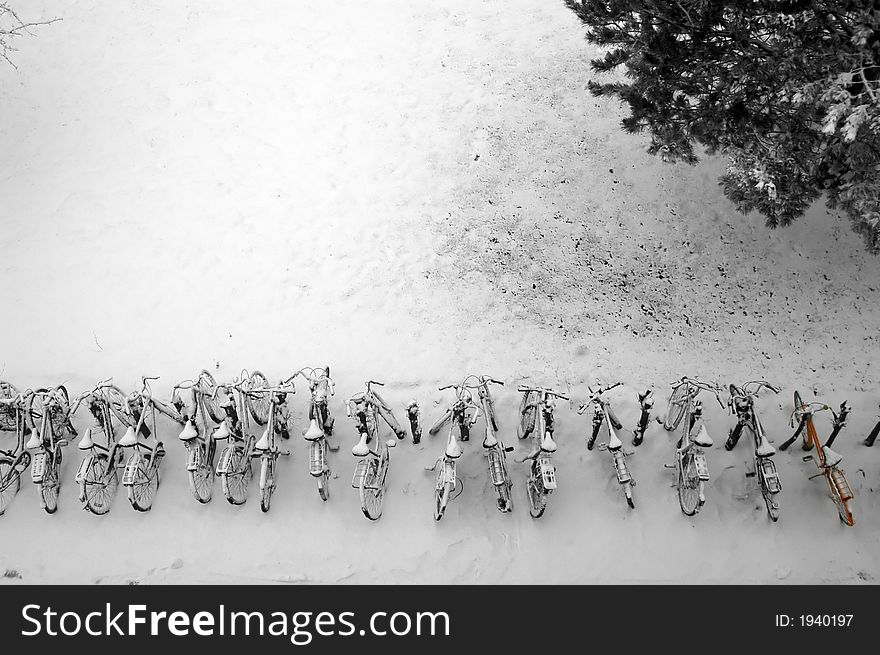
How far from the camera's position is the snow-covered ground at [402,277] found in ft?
20.9

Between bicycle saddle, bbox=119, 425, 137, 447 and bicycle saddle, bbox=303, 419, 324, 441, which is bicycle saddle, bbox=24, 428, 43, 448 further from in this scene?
bicycle saddle, bbox=303, 419, 324, 441

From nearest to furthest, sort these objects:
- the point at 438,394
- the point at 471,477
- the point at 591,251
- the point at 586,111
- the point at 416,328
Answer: the point at 471,477 → the point at 438,394 → the point at 416,328 → the point at 591,251 → the point at 586,111

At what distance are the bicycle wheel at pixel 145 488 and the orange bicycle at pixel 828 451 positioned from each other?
7.17 meters

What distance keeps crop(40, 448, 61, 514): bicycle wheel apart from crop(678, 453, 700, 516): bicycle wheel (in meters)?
6.89

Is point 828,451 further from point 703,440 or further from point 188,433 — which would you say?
point 188,433

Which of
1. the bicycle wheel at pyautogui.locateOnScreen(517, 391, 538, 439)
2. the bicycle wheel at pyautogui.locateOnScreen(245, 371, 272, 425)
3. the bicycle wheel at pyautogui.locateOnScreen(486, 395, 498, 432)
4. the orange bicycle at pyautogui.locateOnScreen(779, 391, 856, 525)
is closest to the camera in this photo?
the orange bicycle at pyautogui.locateOnScreen(779, 391, 856, 525)

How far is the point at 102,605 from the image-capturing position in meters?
5.99

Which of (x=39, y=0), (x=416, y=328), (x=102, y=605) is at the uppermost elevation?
(x=39, y=0)

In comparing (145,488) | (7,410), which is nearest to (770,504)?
(145,488)

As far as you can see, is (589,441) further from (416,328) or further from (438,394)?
(416,328)

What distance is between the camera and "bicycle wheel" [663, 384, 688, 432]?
6.81m

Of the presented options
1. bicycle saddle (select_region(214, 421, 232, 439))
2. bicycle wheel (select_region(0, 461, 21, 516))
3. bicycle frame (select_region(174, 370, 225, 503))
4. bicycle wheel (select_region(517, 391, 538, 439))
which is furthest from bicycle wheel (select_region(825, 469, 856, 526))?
bicycle wheel (select_region(0, 461, 21, 516))

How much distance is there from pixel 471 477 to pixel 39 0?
13067 millimetres

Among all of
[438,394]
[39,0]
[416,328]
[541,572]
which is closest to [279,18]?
[39,0]
